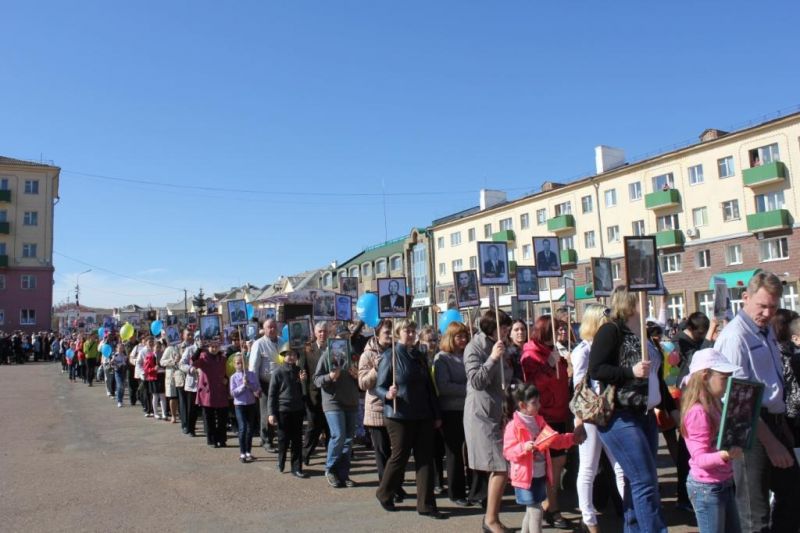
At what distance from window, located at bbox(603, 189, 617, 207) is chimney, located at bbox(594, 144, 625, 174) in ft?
6.23

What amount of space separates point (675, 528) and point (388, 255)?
67.0 m

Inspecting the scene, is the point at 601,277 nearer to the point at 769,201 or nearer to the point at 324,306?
the point at 324,306

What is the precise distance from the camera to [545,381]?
271 inches

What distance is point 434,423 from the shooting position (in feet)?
23.9

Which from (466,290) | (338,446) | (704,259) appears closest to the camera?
(338,446)

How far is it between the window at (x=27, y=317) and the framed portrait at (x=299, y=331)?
54716 mm

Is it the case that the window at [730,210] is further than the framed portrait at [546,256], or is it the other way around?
the window at [730,210]

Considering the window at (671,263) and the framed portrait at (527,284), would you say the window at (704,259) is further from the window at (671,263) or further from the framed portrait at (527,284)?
the framed portrait at (527,284)

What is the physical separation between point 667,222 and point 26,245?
54.2 m

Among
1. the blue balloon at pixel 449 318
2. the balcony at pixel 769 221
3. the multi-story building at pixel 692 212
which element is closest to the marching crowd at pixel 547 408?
the blue balloon at pixel 449 318

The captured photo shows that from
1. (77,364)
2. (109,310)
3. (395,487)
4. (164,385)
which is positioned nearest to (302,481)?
(395,487)

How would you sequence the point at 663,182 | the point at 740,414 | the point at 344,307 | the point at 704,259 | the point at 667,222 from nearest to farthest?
1. the point at 740,414
2. the point at 344,307
3. the point at 704,259
4. the point at 667,222
5. the point at 663,182

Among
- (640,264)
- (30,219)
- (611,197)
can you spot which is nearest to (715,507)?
(640,264)

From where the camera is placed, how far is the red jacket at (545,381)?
6871 mm
